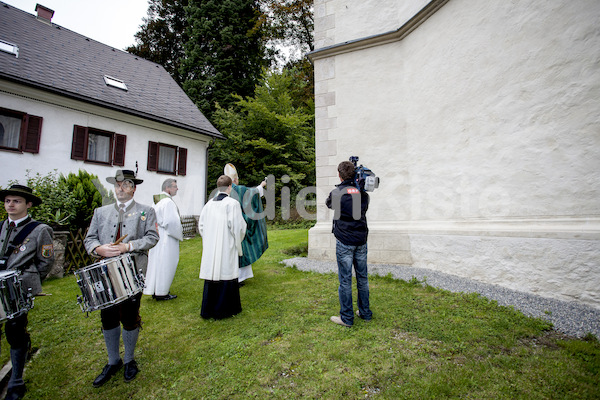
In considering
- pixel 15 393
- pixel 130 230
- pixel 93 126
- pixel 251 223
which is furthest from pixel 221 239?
pixel 93 126

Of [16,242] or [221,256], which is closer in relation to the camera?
[16,242]

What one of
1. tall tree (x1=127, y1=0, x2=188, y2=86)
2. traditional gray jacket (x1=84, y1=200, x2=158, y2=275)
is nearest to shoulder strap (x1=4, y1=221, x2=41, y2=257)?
traditional gray jacket (x1=84, y1=200, x2=158, y2=275)

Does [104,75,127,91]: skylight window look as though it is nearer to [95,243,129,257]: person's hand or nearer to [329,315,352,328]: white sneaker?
[95,243,129,257]: person's hand

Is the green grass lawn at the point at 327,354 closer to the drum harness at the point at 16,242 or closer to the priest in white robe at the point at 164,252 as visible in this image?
the priest in white robe at the point at 164,252

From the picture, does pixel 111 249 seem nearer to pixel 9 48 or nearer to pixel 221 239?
pixel 221 239

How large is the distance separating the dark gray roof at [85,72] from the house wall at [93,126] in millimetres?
440

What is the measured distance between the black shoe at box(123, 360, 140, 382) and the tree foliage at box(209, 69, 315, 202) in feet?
48.0

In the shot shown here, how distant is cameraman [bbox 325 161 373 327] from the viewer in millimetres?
3568

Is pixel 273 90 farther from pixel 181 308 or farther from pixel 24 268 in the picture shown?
pixel 24 268

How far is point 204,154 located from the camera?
16547mm

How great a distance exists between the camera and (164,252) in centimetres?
506

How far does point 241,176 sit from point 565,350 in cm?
1680

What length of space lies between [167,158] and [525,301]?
1509 centimetres

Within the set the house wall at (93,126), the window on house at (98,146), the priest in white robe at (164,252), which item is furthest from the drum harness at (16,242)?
the window on house at (98,146)
